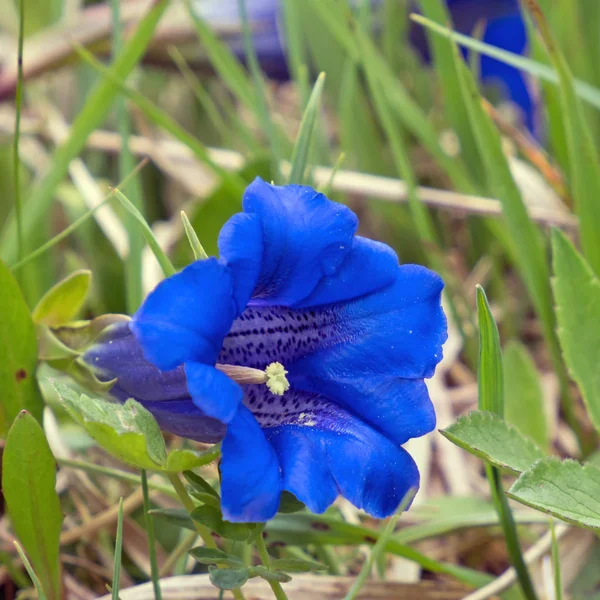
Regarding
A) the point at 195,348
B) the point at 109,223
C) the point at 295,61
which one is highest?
the point at 295,61

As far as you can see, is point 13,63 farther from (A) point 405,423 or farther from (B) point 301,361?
(A) point 405,423

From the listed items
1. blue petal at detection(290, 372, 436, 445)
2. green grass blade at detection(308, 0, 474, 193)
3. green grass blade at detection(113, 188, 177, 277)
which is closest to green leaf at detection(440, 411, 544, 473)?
blue petal at detection(290, 372, 436, 445)

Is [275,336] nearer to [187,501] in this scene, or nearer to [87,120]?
[187,501]

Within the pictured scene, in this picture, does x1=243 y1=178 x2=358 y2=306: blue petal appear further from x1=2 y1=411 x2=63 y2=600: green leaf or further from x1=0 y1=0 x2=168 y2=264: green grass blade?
x1=0 y1=0 x2=168 y2=264: green grass blade

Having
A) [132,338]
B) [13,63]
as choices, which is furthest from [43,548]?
[13,63]

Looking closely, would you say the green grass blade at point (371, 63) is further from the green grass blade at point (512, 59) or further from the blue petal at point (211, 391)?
the blue petal at point (211, 391)
